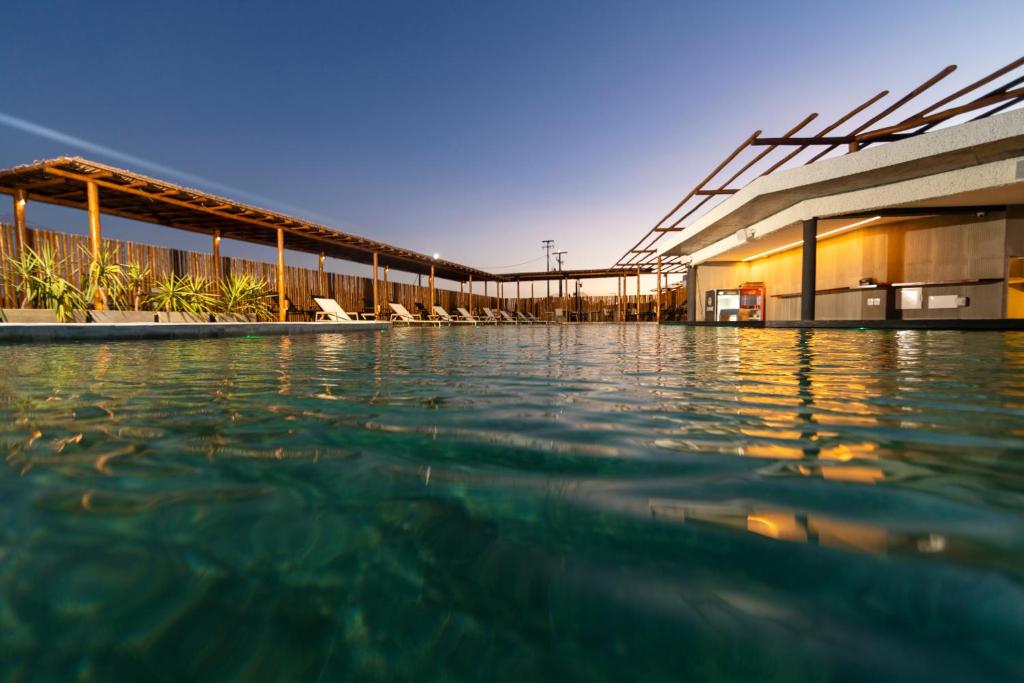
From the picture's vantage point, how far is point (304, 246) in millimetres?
14031

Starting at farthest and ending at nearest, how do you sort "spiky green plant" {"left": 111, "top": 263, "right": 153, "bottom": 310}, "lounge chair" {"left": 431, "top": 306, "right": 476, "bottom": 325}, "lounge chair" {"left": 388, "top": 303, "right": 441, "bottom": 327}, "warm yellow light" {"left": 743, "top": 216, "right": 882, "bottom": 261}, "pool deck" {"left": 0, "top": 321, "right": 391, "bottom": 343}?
1. "lounge chair" {"left": 431, "top": 306, "right": 476, "bottom": 325}
2. "lounge chair" {"left": 388, "top": 303, "right": 441, "bottom": 327}
3. "warm yellow light" {"left": 743, "top": 216, "right": 882, "bottom": 261}
4. "spiky green plant" {"left": 111, "top": 263, "right": 153, "bottom": 310}
5. "pool deck" {"left": 0, "top": 321, "right": 391, "bottom": 343}

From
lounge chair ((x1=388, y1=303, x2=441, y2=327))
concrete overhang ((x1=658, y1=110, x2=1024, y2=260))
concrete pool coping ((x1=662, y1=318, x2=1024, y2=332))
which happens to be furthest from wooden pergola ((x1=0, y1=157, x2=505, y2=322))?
concrete pool coping ((x1=662, y1=318, x2=1024, y2=332))

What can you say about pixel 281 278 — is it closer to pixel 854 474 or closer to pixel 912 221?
pixel 854 474

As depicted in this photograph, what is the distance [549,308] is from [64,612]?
78.6 feet

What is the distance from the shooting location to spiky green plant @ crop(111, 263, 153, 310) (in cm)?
791

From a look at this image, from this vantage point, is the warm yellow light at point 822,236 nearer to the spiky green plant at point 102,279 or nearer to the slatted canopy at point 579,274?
the slatted canopy at point 579,274

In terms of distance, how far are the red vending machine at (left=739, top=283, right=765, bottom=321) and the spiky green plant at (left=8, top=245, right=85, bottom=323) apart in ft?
53.2

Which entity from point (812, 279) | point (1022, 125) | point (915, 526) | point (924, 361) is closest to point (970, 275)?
point (812, 279)

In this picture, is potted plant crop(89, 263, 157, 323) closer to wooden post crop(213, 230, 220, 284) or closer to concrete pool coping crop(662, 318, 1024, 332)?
wooden post crop(213, 230, 220, 284)

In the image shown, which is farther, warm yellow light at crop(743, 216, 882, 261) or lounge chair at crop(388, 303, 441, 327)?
Answer: lounge chair at crop(388, 303, 441, 327)

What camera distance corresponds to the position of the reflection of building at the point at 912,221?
7762 mm

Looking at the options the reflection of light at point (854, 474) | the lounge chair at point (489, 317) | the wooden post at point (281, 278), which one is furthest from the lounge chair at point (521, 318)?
the reflection of light at point (854, 474)

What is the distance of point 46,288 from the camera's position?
6.91 m

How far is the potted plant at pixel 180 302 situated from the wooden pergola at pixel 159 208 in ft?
3.08
